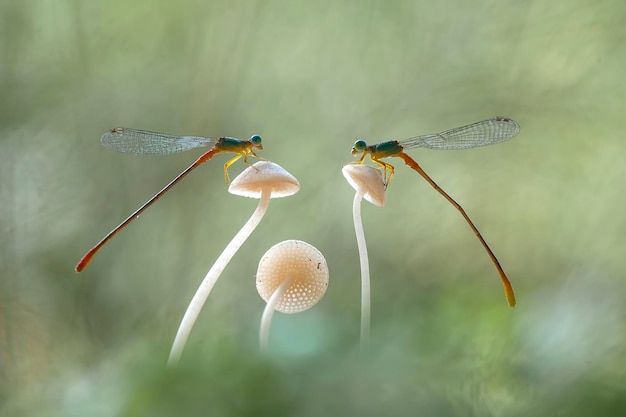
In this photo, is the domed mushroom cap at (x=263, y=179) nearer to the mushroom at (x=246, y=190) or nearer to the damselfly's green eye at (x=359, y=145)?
the mushroom at (x=246, y=190)

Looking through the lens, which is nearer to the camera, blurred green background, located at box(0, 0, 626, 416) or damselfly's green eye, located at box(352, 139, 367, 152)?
damselfly's green eye, located at box(352, 139, 367, 152)

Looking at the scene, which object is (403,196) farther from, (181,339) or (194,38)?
(181,339)

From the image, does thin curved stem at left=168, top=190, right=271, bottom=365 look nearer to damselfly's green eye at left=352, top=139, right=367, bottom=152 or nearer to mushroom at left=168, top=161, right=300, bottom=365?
mushroom at left=168, top=161, right=300, bottom=365

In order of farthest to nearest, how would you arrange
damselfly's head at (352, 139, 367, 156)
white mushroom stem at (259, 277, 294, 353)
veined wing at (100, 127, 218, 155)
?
1. veined wing at (100, 127, 218, 155)
2. damselfly's head at (352, 139, 367, 156)
3. white mushroom stem at (259, 277, 294, 353)

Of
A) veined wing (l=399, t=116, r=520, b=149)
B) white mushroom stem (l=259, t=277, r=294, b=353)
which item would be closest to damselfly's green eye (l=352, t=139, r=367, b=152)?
veined wing (l=399, t=116, r=520, b=149)

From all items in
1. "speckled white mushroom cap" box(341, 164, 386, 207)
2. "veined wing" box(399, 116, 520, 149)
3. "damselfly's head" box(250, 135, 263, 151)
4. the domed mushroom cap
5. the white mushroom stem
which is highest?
"veined wing" box(399, 116, 520, 149)

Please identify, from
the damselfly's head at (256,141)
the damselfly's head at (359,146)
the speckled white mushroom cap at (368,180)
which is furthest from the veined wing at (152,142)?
the speckled white mushroom cap at (368,180)
